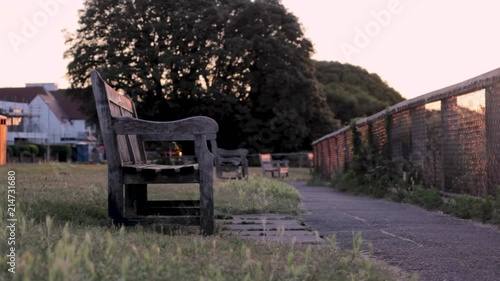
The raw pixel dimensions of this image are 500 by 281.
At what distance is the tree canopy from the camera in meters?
64.9

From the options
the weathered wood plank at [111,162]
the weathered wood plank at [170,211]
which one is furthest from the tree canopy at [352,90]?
the weathered wood plank at [111,162]

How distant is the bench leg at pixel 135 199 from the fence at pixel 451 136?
12.1 ft

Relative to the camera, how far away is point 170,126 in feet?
17.0

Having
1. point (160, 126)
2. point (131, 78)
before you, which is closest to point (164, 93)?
point (131, 78)

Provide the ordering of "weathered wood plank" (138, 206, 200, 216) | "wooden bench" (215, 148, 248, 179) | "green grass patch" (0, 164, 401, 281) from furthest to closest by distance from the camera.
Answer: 1. "wooden bench" (215, 148, 248, 179)
2. "weathered wood plank" (138, 206, 200, 216)
3. "green grass patch" (0, 164, 401, 281)

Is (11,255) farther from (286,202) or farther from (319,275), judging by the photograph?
(286,202)

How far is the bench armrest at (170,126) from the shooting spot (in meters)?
5.18

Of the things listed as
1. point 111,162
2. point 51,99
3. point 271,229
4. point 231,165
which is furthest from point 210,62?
point 111,162

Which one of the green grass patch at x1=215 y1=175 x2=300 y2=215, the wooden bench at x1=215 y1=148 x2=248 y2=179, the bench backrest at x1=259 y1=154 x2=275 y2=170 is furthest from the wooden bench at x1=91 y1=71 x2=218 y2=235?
the bench backrest at x1=259 y1=154 x2=275 y2=170

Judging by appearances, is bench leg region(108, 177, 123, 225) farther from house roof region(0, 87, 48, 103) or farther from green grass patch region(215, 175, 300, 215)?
house roof region(0, 87, 48, 103)

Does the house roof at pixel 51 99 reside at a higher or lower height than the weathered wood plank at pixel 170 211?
higher

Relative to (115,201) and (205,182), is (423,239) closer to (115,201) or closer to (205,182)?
(205,182)

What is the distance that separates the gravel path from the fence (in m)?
0.59

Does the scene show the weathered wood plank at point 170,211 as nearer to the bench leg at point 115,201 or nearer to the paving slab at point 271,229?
the paving slab at point 271,229
